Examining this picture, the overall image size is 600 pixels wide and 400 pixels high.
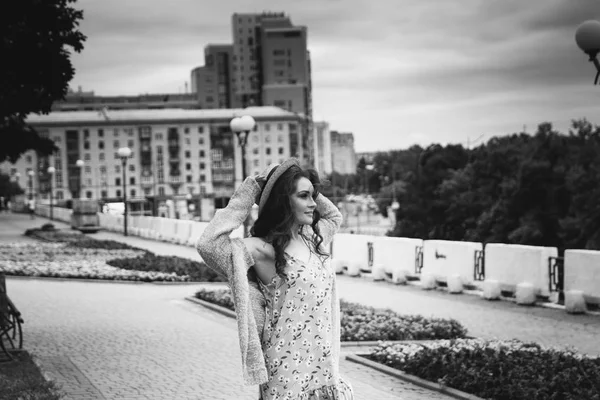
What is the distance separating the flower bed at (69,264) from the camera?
24.0 meters

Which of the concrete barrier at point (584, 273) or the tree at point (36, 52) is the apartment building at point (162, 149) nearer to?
the tree at point (36, 52)

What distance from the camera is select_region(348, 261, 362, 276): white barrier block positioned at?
952 inches

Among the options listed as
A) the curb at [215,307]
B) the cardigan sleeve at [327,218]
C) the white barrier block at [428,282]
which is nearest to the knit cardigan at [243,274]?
the cardigan sleeve at [327,218]

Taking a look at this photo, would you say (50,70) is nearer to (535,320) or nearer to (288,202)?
(535,320)

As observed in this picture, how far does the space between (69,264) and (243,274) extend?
23.1 metres

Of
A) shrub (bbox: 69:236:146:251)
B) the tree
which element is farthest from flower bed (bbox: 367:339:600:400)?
shrub (bbox: 69:236:146:251)

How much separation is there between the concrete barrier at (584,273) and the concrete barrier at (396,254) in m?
5.31

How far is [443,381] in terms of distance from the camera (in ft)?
31.1

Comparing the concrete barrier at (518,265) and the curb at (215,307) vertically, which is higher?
the concrete barrier at (518,265)

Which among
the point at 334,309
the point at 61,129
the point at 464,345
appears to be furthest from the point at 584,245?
the point at 61,129

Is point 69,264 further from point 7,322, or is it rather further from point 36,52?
point 7,322

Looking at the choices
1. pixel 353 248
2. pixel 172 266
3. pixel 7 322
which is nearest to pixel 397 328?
pixel 7 322

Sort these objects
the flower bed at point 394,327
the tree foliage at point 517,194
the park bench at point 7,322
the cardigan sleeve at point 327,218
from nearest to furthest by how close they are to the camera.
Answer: the cardigan sleeve at point 327,218, the park bench at point 7,322, the flower bed at point 394,327, the tree foliage at point 517,194

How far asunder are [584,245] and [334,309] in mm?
59303
